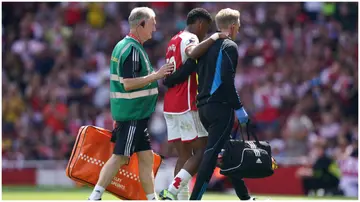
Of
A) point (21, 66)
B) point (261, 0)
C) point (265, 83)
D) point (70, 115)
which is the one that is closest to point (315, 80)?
point (265, 83)

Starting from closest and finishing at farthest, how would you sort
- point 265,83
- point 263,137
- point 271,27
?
point 263,137 < point 265,83 < point 271,27

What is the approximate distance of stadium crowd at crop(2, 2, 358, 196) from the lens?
21.2 meters

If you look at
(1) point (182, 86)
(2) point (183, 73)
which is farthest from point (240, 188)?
(2) point (183, 73)

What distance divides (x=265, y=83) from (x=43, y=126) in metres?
5.42

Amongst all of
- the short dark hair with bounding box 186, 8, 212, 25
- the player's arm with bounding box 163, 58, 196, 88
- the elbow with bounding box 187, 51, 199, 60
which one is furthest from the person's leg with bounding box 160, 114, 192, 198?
the short dark hair with bounding box 186, 8, 212, 25

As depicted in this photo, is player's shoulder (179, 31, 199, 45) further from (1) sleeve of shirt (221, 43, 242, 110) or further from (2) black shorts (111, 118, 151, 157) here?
(2) black shorts (111, 118, 151, 157)

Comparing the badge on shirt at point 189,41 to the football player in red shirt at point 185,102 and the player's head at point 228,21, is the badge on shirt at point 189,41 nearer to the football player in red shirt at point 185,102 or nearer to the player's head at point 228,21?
the football player in red shirt at point 185,102

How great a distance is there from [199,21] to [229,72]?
1.13 meters

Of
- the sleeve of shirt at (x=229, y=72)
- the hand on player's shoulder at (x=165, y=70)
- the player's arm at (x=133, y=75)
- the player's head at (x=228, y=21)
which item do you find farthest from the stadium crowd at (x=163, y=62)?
the player's arm at (x=133, y=75)

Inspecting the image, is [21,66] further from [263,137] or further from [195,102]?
[195,102]

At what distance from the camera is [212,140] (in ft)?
34.4

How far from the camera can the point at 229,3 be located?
2408 cm

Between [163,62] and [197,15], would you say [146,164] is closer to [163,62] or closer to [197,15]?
[197,15]

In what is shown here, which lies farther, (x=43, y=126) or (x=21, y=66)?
(x=21, y=66)
